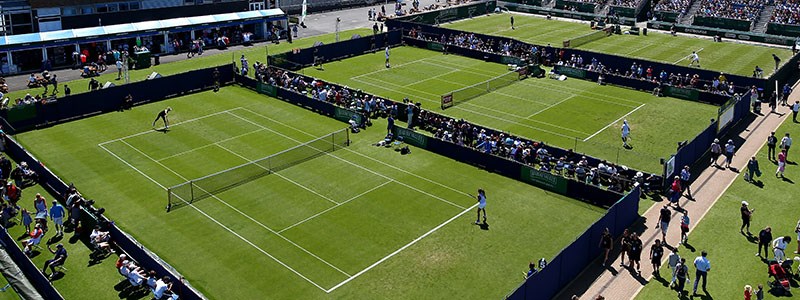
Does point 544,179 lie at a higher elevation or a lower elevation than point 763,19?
lower

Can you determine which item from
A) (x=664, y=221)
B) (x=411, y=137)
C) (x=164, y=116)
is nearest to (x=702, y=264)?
(x=664, y=221)

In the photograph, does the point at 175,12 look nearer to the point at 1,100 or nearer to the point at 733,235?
the point at 1,100

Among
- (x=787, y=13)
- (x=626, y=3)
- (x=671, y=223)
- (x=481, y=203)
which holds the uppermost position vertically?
(x=626, y=3)

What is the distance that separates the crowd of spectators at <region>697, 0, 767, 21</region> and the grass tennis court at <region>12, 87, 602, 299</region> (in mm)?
55284

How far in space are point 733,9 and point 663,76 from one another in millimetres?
34510

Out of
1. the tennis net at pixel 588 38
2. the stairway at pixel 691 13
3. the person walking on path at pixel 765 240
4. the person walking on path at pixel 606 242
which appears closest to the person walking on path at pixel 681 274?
the person walking on path at pixel 606 242

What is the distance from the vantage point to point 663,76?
57.7 metres

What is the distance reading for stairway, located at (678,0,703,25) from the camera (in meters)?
85.4

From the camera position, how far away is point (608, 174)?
3825cm

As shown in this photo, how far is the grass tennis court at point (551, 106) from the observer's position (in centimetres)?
4588

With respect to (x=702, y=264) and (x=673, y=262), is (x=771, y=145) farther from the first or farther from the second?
(x=702, y=264)

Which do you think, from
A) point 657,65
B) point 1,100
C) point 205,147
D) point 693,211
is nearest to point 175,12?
point 1,100

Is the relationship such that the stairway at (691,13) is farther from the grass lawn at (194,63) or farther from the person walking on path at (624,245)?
the person walking on path at (624,245)

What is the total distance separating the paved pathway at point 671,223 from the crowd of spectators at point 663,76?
5.15 meters
